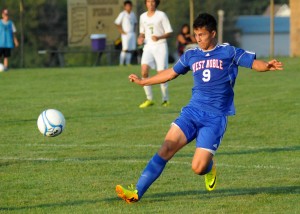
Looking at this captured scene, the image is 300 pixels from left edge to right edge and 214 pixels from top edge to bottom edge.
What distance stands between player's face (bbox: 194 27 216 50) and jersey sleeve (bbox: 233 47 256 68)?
246mm

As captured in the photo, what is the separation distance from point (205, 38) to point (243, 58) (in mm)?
405

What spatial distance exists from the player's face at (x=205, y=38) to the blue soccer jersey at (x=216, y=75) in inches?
2.2

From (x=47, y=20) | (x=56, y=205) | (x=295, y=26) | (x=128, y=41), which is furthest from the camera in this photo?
(x=47, y=20)

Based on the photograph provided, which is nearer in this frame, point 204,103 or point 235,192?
point 204,103

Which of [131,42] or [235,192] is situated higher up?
[235,192]

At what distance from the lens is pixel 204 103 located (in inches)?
355

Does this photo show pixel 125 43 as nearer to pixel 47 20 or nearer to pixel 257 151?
pixel 257 151

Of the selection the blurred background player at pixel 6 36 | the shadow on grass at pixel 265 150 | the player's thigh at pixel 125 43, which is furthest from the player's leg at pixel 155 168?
the player's thigh at pixel 125 43

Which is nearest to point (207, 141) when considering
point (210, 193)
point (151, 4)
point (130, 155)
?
point (210, 193)

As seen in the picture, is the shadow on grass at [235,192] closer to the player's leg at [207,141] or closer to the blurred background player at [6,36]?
the player's leg at [207,141]

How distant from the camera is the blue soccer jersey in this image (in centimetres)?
898

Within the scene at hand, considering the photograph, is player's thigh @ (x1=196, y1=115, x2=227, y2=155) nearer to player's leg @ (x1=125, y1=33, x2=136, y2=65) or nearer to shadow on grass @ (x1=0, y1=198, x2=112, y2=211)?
shadow on grass @ (x1=0, y1=198, x2=112, y2=211)

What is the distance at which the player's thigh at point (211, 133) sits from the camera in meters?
8.80

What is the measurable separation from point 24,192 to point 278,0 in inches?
3123
